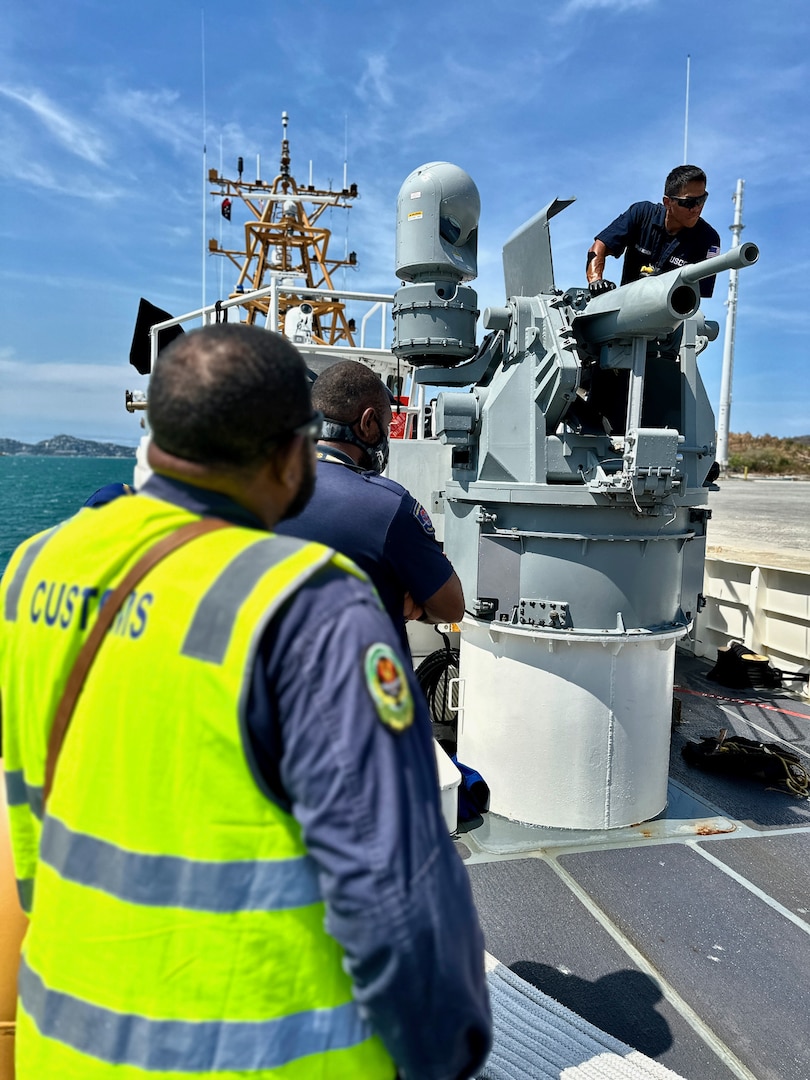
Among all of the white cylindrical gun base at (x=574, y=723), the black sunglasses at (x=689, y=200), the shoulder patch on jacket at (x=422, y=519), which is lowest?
the white cylindrical gun base at (x=574, y=723)

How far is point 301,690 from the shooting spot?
100cm

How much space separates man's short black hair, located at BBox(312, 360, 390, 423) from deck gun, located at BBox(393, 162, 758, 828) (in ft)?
6.48

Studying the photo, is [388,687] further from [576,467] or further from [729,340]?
[729,340]

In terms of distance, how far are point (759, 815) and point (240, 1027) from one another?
4303mm

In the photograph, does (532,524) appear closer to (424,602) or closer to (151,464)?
(424,602)

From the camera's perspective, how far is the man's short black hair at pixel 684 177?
4237mm

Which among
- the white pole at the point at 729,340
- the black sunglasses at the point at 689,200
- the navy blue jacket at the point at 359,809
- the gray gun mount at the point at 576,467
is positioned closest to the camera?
the navy blue jacket at the point at 359,809

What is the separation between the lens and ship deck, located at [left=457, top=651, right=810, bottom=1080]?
286 cm

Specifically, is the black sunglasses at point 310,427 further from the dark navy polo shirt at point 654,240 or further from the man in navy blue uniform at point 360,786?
the dark navy polo shirt at point 654,240

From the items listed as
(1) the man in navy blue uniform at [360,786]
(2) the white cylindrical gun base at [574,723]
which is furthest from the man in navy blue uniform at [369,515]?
(2) the white cylindrical gun base at [574,723]

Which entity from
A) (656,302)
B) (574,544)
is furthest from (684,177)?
(574,544)

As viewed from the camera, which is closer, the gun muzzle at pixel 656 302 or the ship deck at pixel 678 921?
the ship deck at pixel 678 921

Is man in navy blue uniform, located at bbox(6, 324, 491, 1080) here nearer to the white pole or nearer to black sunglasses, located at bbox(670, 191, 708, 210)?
black sunglasses, located at bbox(670, 191, 708, 210)

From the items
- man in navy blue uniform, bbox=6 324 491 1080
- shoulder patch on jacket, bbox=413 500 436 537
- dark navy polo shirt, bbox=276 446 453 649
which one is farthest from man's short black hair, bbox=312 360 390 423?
man in navy blue uniform, bbox=6 324 491 1080
